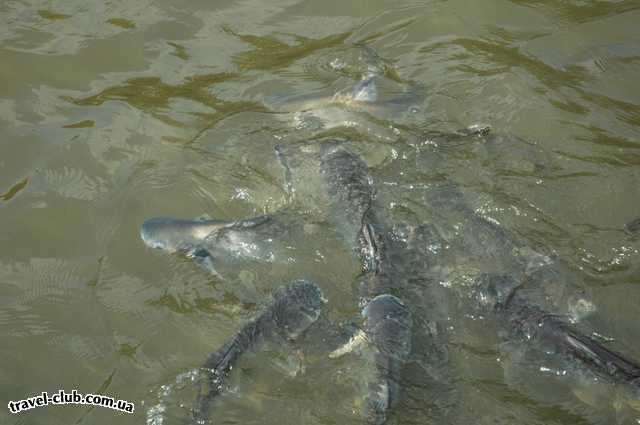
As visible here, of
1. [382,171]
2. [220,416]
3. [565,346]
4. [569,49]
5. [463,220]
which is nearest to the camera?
[220,416]

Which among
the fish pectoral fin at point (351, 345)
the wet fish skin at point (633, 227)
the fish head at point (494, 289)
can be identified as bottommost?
the fish pectoral fin at point (351, 345)

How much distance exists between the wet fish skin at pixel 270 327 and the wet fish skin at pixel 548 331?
3.68 feet

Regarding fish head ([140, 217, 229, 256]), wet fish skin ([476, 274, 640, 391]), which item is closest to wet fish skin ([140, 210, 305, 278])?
fish head ([140, 217, 229, 256])

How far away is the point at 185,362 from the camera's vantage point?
143 inches

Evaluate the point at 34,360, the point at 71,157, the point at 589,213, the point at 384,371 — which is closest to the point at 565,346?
the point at 384,371

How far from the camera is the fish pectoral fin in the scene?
3.70 meters

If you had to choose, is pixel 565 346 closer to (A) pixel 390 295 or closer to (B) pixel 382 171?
(A) pixel 390 295

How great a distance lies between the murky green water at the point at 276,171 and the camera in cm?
356

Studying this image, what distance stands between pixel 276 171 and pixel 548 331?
2479 mm

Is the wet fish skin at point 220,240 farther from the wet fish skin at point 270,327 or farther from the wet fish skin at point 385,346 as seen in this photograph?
the wet fish skin at point 385,346

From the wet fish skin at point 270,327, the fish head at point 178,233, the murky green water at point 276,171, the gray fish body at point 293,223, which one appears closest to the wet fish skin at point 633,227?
the murky green water at point 276,171

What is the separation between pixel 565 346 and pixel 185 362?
220 cm

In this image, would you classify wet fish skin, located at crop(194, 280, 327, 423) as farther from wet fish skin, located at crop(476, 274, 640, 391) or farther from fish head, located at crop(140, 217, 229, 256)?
wet fish skin, located at crop(476, 274, 640, 391)

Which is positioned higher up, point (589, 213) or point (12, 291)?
point (589, 213)
